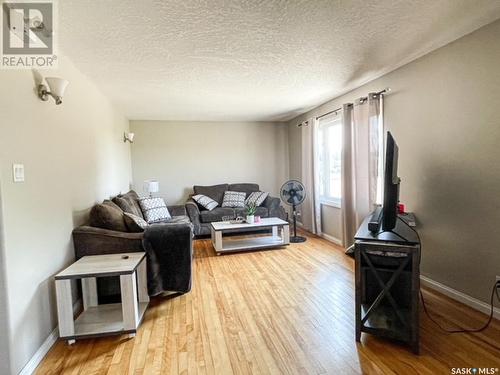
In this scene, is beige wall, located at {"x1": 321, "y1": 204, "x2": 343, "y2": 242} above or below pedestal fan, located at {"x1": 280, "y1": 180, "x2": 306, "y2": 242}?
below

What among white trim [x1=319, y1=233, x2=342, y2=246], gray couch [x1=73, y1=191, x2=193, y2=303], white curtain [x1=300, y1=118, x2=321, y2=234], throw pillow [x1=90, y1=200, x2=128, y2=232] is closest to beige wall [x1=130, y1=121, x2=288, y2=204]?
white curtain [x1=300, y1=118, x2=321, y2=234]

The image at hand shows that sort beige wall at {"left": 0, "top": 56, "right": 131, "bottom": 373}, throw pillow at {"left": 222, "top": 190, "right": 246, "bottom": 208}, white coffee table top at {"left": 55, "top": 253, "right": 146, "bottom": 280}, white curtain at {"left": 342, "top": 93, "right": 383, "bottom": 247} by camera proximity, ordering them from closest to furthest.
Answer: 1. beige wall at {"left": 0, "top": 56, "right": 131, "bottom": 373}
2. white coffee table top at {"left": 55, "top": 253, "right": 146, "bottom": 280}
3. white curtain at {"left": 342, "top": 93, "right": 383, "bottom": 247}
4. throw pillow at {"left": 222, "top": 190, "right": 246, "bottom": 208}


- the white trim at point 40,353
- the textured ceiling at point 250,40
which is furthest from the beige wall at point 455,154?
the white trim at point 40,353

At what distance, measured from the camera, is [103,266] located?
6.79 ft

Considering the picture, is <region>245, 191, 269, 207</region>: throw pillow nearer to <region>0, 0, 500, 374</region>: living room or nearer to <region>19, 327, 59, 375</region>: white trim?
<region>0, 0, 500, 374</region>: living room

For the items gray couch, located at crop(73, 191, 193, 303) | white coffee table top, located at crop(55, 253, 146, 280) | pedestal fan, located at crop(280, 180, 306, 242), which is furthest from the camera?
pedestal fan, located at crop(280, 180, 306, 242)

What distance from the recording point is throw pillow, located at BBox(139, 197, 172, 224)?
4.07 meters

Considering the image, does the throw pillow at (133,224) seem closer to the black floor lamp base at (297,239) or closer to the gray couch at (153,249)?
the gray couch at (153,249)

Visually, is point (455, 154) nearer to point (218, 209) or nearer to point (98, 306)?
point (98, 306)

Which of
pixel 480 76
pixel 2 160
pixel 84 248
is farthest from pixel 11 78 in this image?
pixel 480 76

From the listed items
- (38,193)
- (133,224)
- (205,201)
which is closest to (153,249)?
(133,224)

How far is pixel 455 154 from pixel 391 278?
1.34m

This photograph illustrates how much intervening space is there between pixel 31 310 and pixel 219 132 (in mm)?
4727

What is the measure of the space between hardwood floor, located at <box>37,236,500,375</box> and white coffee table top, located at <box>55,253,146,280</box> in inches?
19.5
